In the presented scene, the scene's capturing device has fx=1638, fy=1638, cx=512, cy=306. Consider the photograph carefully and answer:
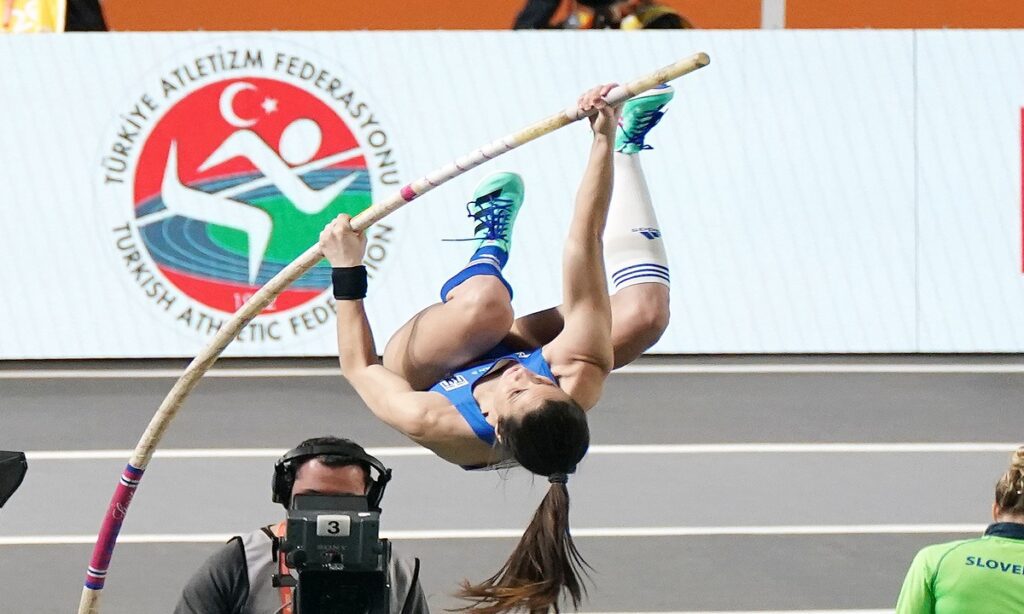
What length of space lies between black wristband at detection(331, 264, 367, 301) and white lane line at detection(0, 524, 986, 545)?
2711 millimetres

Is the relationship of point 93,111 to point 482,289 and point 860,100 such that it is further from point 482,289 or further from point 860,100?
point 482,289

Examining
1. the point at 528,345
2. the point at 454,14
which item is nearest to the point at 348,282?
the point at 528,345

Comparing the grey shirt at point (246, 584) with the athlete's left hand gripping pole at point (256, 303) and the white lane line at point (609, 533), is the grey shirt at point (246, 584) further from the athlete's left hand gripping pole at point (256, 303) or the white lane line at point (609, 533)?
the white lane line at point (609, 533)

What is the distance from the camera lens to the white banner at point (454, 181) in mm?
9109

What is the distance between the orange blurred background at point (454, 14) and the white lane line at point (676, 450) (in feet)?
18.7

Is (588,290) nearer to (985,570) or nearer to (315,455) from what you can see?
(315,455)

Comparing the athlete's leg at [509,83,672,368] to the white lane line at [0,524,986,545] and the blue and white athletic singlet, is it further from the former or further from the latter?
the white lane line at [0,524,986,545]

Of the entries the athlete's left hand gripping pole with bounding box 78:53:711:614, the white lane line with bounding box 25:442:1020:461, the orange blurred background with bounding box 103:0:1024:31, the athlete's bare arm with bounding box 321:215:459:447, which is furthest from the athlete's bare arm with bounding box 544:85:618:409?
the orange blurred background with bounding box 103:0:1024:31

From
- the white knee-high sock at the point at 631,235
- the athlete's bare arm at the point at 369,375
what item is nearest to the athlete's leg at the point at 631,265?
the white knee-high sock at the point at 631,235

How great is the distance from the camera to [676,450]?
8000 millimetres

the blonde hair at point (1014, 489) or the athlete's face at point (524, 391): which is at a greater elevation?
the athlete's face at point (524, 391)

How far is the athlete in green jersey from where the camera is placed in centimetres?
377

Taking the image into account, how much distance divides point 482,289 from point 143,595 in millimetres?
2306

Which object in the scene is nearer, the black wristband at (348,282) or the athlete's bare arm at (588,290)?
the athlete's bare arm at (588,290)
